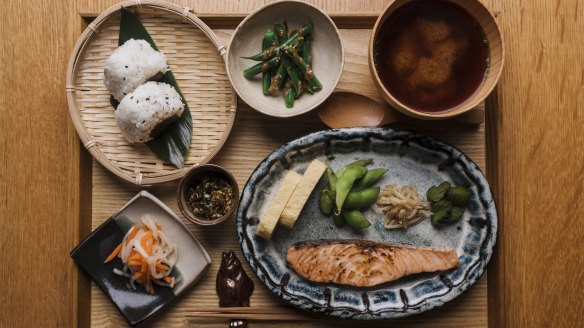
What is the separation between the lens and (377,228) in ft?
7.00

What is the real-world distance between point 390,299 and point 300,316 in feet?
1.31

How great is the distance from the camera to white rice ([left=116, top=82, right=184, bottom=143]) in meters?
1.99

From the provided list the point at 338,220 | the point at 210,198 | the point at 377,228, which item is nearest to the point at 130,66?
the point at 210,198

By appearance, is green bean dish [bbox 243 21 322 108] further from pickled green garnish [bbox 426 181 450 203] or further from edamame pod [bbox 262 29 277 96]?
pickled green garnish [bbox 426 181 450 203]

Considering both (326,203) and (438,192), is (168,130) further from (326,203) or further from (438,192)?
(438,192)

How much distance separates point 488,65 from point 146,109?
1.46 meters

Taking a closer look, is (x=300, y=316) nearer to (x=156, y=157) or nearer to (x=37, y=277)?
(x=156, y=157)

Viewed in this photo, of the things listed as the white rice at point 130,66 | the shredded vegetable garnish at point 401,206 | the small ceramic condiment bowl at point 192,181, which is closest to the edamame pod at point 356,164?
the shredded vegetable garnish at point 401,206

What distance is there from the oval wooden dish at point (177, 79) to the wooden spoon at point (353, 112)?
0.44 m

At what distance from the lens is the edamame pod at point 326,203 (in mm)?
2066

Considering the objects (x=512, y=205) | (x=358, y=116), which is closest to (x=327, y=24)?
(x=358, y=116)

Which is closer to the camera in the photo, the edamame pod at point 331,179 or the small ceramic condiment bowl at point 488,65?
the small ceramic condiment bowl at point 488,65

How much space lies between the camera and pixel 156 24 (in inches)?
84.8

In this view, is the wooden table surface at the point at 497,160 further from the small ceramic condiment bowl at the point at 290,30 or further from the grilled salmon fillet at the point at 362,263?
the grilled salmon fillet at the point at 362,263
